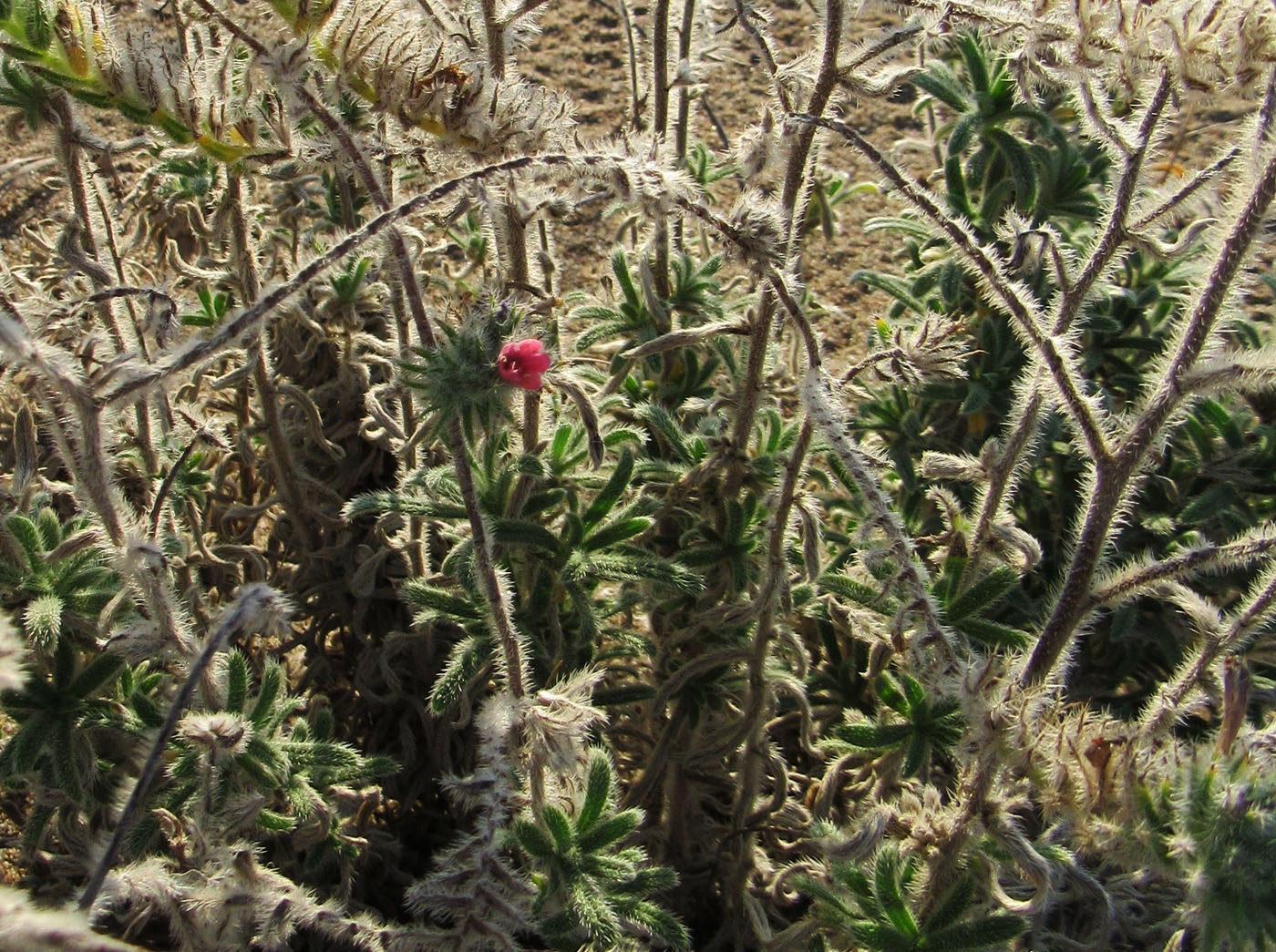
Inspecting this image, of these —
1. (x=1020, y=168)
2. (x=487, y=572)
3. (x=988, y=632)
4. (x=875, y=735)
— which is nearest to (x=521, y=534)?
(x=487, y=572)

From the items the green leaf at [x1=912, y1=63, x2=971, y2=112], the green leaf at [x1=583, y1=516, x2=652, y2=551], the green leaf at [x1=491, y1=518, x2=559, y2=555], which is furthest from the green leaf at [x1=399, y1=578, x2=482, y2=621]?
the green leaf at [x1=912, y1=63, x2=971, y2=112]

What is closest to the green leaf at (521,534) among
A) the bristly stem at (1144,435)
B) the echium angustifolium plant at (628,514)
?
the echium angustifolium plant at (628,514)

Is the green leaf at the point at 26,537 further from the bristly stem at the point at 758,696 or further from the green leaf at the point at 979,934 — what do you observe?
the green leaf at the point at 979,934

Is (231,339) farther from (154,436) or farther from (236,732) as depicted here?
(154,436)

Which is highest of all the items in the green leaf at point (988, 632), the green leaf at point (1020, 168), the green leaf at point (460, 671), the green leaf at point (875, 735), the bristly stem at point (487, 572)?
the green leaf at point (1020, 168)

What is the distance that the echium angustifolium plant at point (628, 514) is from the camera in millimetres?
1915

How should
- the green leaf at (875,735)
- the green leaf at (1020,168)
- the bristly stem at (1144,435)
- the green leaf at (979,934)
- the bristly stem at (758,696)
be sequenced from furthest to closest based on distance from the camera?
1. the green leaf at (1020,168)
2. the green leaf at (875,735)
3. the bristly stem at (758,696)
4. the green leaf at (979,934)
5. the bristly stem at (1144,435)

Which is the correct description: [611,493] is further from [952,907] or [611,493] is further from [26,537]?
[26,537]

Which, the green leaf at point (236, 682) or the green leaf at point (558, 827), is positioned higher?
the green leaf at point (236, 682)

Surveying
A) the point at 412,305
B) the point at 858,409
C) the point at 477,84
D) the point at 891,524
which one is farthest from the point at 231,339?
the point at 858,409

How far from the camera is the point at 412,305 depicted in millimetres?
1956

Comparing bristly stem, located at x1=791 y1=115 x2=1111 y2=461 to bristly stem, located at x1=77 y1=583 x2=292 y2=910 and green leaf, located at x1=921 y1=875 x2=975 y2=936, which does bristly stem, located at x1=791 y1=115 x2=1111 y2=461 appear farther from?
bristly stem, located at x1=77 y1=583 x2=292 y2=910

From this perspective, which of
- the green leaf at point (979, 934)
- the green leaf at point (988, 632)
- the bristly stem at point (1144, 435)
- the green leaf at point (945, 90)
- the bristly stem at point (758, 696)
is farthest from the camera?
the green leaf at point (945, 90)

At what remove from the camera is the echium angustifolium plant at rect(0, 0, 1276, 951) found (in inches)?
75.4
